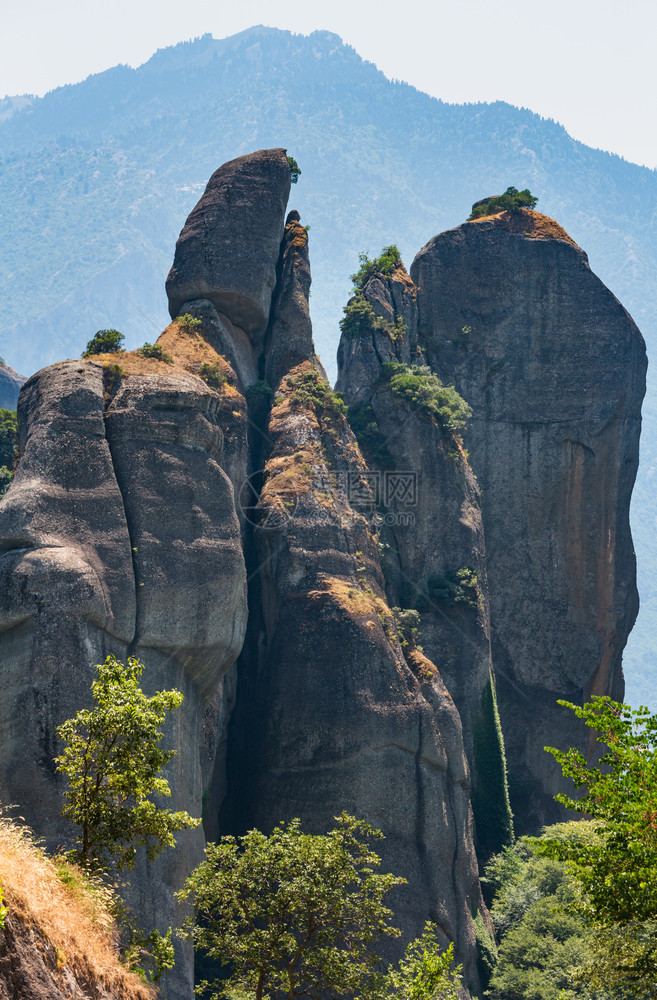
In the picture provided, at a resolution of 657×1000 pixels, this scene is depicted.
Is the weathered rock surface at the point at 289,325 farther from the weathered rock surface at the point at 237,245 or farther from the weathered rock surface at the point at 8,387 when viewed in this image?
the weathered rock surface at the point at 8,387

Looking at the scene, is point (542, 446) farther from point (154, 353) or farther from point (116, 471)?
point (116, 471)

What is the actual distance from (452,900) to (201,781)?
41.1ft

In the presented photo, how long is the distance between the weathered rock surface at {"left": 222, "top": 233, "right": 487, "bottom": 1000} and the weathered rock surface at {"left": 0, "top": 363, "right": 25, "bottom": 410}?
323ft

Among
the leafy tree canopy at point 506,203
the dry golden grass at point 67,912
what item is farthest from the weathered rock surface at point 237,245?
the dry golden grass at point 67,912

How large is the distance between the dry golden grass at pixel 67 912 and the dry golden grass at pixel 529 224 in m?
55.6

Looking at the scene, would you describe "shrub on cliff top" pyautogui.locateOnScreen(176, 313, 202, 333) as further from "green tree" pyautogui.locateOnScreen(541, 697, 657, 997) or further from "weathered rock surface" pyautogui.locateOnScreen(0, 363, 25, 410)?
"weathered rock surface" pyautogui.locateOnScreen(0, 363, 25, 410)

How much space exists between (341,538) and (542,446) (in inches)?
881

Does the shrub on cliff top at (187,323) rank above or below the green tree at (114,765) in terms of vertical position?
above

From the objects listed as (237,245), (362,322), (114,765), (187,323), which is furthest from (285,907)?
(362,322)

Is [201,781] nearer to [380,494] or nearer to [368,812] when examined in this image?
[368,812]

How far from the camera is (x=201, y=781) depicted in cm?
3709

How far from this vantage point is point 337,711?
4153 centimetres

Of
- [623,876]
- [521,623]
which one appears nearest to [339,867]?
[623,876]

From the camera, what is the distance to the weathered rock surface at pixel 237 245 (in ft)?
166
